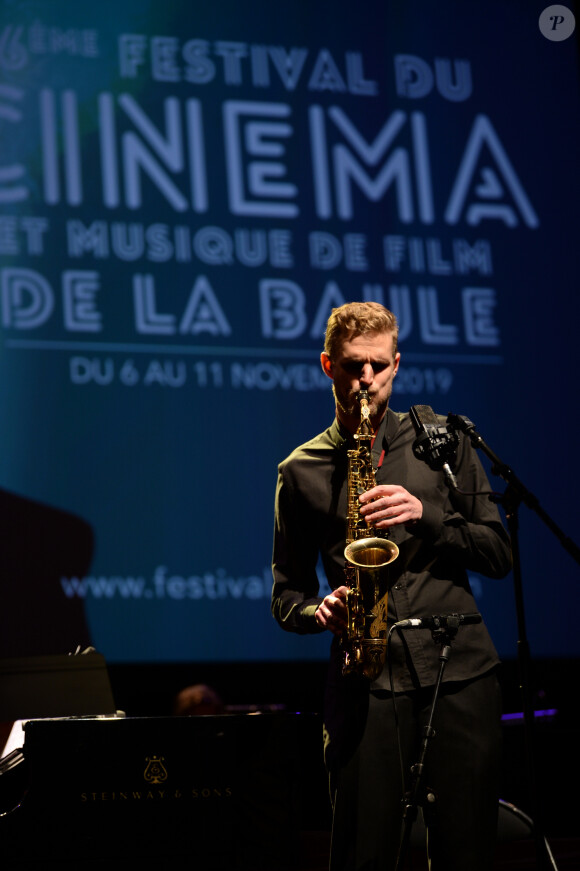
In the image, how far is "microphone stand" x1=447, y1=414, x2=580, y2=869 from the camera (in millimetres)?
2041

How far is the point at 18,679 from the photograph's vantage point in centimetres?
269

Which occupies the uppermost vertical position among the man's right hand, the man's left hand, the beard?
the beard

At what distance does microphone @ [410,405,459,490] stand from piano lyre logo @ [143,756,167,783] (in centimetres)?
81

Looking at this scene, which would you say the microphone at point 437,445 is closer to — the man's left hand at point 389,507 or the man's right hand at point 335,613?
the man's left hand at point 389,507

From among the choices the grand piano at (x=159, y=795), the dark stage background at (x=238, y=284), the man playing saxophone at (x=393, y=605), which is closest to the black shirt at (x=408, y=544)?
the man playing saxophone at (x=393, y=605)

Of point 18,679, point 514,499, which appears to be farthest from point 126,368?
point 514,499

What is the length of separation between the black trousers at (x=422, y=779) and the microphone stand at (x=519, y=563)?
7 cm

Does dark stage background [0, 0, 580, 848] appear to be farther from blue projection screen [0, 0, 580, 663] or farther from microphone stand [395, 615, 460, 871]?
microphone stand [395, 615, 460, 871]

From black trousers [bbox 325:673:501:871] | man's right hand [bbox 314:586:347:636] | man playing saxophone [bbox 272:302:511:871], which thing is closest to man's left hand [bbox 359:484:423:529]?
man playing saxophone [bbox 272:302:511:871]

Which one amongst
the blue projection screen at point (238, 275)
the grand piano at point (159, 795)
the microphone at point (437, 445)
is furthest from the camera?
the blue projection screen at point (238, 275)

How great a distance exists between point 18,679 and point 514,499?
1.41 meters

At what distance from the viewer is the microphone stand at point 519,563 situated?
2041mm

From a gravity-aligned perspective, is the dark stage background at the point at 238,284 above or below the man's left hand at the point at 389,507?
above

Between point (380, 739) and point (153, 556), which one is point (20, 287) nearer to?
point (153, 556)
